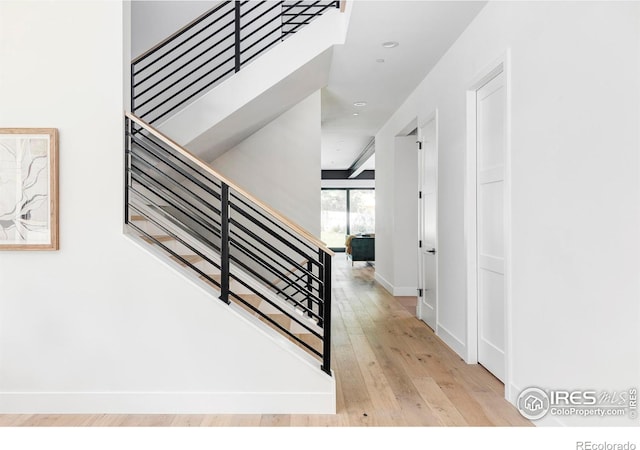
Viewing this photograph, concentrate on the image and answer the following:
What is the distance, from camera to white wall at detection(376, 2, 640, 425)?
1889mm

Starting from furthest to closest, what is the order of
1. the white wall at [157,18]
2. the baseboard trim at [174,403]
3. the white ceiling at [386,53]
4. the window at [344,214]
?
the window at [344,214] < the white wall at [157,18] < the white ceiling at [386,53] < the baseboard trim at [174,403]

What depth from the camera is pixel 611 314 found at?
1.97m

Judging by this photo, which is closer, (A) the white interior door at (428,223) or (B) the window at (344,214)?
(A) the white interior door at (428,223)

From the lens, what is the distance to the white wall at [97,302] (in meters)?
2.78

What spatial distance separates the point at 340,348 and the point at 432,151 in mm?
2210

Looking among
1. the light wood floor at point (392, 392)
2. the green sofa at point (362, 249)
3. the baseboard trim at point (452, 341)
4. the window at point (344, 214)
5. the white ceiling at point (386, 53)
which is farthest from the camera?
Answer: the window at point (344, 214)

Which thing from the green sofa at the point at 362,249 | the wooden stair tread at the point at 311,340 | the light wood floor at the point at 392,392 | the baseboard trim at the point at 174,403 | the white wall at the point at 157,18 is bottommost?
the light wood floor at the point at 392,392

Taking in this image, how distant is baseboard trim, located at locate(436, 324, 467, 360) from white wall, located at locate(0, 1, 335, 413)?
1.57m

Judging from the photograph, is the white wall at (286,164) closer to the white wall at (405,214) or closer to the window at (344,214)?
the white wall at (405,214)

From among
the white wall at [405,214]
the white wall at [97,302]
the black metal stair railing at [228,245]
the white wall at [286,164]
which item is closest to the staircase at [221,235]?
the black metal stair railing at [228,245]

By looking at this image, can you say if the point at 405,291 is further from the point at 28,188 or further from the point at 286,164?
the point at 28,188

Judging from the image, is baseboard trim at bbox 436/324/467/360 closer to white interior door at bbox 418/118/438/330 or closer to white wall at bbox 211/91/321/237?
white interior door at bbox 418/118/438/330

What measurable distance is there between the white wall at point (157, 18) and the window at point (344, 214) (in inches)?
403

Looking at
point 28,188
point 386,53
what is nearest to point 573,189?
point 386,53
